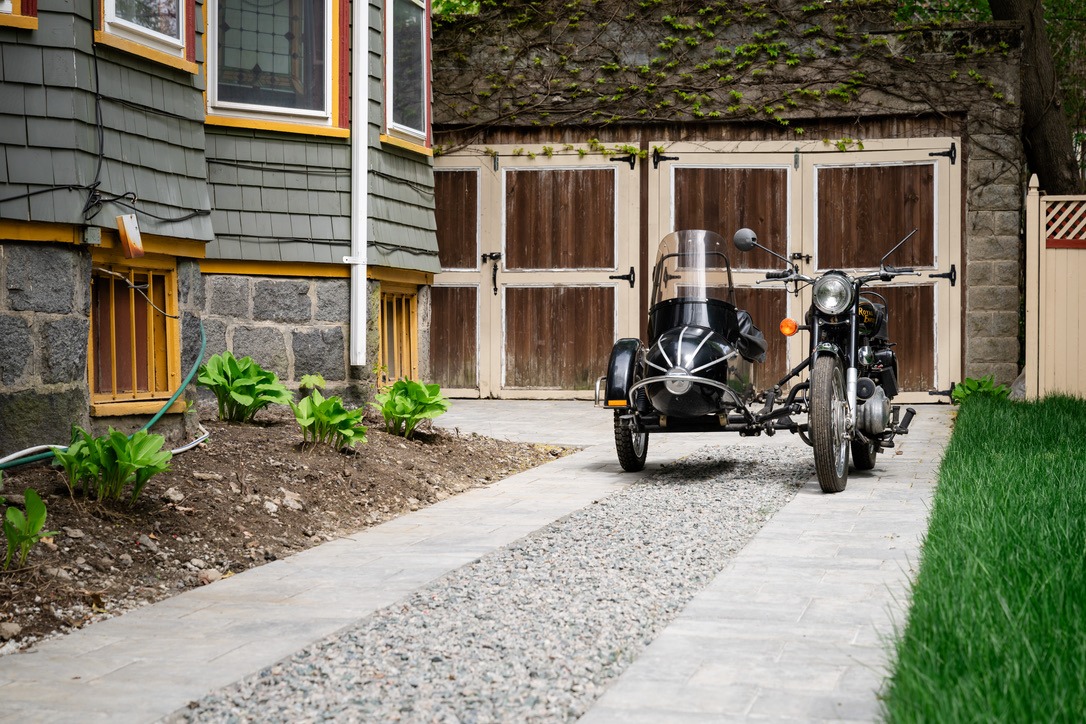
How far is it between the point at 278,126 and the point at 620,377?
3.05 meters

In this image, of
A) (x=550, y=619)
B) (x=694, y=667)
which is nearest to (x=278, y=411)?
(x=550, y=619)

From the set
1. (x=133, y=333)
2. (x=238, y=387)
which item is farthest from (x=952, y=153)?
(x=133, y=333)

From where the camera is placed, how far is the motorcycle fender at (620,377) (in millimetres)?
6289

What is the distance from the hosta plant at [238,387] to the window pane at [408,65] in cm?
297

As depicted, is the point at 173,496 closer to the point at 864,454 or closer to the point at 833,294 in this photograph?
the point at 833,294

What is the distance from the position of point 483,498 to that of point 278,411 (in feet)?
7.14

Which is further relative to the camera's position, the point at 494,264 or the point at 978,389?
the point at 494,264

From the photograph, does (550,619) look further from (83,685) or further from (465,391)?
(465,391)

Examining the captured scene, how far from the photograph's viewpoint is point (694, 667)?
2.89m

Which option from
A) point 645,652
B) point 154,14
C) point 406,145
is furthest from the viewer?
point 406,145

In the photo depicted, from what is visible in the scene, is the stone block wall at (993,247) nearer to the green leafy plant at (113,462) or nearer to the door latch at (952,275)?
the door latch at (952,275)

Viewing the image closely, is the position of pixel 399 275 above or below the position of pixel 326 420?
above

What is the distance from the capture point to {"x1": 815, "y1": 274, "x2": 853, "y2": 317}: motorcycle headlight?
615 centimetres

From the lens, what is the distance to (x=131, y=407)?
567 cm
